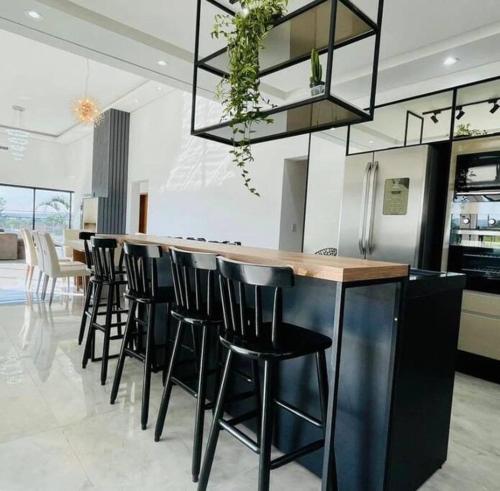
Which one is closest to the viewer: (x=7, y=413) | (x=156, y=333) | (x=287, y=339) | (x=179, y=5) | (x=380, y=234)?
(x=287, y=339)

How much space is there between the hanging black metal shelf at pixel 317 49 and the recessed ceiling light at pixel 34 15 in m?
1.38

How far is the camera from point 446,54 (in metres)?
3.06

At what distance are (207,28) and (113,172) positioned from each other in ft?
23.0

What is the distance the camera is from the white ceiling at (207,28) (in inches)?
104

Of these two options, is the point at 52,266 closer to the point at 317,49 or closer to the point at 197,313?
the point at 197,313

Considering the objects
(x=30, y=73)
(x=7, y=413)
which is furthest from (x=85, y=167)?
(x=7, y=413)

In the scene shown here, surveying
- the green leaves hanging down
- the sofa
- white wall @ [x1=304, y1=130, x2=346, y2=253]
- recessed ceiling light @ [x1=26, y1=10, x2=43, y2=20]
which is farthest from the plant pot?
the sofa

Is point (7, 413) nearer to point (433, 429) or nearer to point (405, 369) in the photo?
point (405, 369)

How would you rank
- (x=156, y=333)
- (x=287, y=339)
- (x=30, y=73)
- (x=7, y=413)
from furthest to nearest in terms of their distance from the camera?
(x=30, y=73) < (x=156, y=333) < (x=7, y=413) < (x=287, y=339)

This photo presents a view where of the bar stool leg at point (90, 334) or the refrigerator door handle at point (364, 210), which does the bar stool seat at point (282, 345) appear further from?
the refrigerator door handle at point (364, 210)

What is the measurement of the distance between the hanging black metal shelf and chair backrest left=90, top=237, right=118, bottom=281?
3.70ft

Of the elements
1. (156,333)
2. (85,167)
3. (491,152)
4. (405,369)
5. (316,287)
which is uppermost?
(85,167)

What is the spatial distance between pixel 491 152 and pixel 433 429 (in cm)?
243

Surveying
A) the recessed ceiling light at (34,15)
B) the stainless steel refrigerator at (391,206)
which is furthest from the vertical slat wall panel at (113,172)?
the stainless steel refrigerator at (391,206)
